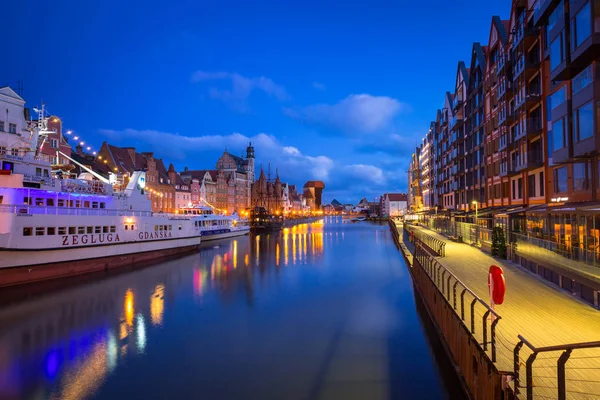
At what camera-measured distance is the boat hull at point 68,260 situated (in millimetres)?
27609

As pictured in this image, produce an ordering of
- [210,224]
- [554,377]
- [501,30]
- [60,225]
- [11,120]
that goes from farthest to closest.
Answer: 1. [210,224]
2. [11,120]
3. [501,30]
4. [60,225]
5. [554,377]

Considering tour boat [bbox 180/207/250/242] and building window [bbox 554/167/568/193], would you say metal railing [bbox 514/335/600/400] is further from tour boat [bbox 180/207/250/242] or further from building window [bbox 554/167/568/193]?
tour boat [bbox 180/207/250/242]

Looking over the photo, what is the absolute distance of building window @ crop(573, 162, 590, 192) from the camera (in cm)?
2123

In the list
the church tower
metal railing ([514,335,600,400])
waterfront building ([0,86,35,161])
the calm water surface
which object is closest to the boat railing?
the calm water surface

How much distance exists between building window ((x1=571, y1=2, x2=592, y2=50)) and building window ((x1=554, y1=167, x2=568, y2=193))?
9928mm

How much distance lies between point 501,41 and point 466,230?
21.0 meters

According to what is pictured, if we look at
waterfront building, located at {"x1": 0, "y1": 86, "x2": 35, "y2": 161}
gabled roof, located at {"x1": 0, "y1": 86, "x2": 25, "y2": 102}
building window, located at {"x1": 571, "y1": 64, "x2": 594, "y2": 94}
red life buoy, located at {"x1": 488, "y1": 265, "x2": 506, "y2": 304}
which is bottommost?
red life buoy, located at {"x1": 488, "y1": 265, "x2": 506, "y2": 304}

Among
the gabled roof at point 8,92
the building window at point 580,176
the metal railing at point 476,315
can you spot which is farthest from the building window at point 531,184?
the gabled roof at point 8,92

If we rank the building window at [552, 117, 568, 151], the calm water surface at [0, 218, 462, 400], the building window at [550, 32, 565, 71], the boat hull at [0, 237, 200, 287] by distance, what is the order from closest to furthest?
1. the calm water surface at [0, 218, 462, 400]
2. the building window at [550, 32, 565, 71]
3. the building window at [552, 117, 568, 151]
4. the boat hull at [0, 237, 200, 287]

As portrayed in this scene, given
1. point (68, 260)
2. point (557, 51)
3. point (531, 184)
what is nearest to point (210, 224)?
point (68, 260)

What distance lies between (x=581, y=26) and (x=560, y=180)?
→ 11881 mm

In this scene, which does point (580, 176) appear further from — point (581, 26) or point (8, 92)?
point (8, 92)

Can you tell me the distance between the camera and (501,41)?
1665 inches

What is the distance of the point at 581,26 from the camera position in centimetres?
1781
